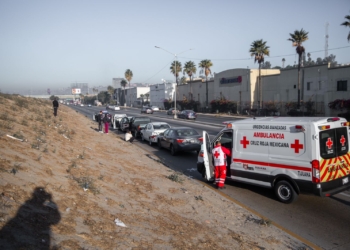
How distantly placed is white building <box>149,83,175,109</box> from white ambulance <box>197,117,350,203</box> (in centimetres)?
7784

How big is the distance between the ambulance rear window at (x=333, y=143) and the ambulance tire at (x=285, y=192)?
1120 mm

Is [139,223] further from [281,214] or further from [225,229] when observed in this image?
[281,214]

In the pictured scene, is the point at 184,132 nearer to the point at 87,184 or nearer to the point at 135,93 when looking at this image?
the point at 87,184

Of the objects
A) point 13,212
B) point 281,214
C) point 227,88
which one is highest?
point 227,88

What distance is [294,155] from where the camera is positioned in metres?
7.50

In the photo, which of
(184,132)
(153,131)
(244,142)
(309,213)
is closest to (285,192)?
(309,213)

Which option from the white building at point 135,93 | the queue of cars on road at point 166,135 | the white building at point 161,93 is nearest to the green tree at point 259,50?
the queue of cars on road at point 166,135

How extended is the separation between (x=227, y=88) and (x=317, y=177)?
174 feet

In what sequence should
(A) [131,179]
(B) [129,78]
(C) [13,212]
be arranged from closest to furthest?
(C) [13,212] → (A) [131,179] → (B) [129,78]

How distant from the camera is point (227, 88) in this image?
5909 cm

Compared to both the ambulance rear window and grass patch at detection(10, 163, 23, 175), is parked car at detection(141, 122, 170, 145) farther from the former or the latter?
the ambulance rear window

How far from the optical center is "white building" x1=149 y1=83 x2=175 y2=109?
286ft

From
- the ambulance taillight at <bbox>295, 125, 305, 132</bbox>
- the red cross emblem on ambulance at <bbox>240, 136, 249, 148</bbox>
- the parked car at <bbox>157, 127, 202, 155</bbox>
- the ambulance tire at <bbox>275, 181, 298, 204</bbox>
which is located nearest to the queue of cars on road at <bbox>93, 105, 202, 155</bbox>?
the parked car at <bbox>157, 127, 202, 155</bbox>

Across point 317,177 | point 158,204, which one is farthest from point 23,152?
point 317,177
